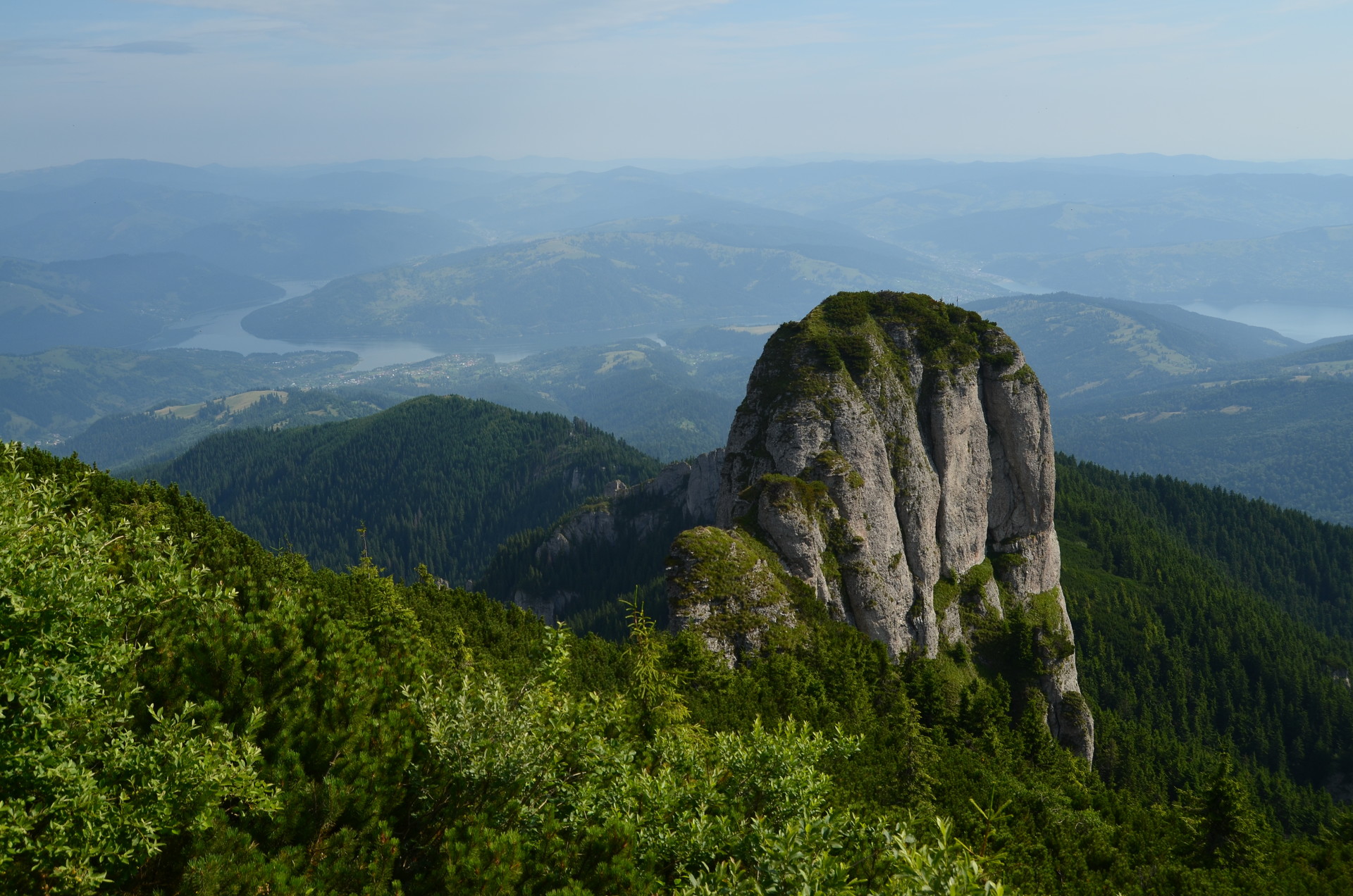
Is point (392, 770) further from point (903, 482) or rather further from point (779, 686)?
point (903, 482)

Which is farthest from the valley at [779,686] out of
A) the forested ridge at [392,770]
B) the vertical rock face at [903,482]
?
the vertical rock face at [903,482]

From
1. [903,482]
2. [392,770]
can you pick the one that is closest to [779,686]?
[903,482]

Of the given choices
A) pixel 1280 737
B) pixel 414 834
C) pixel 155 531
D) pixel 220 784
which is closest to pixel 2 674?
pixel 220 784

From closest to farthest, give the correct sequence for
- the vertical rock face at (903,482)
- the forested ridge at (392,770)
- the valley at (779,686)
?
the forested ridge at (392,770)
the valley at (779,686)
the vertical rock face at (903,482)

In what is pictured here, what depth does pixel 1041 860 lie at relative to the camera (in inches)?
1489

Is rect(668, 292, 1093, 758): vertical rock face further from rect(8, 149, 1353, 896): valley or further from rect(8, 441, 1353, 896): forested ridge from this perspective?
rect(8, 441, 1353, 896): forested ridge

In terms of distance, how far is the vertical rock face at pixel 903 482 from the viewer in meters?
60.7

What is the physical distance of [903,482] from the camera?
70.7m

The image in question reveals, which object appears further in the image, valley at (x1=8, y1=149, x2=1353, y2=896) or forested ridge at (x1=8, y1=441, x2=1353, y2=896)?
valley at (x1=8, y1=149, x2=1353, y2=896)

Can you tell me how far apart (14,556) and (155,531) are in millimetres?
5421

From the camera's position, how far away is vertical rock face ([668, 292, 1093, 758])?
60719 millimetres

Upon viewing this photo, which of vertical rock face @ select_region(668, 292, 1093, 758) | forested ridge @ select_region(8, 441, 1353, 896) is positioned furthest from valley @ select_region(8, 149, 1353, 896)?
vertical rock face @ select_region(668, 292, 1093, 758)

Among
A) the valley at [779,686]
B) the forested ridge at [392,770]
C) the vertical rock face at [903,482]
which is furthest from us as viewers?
the vertical rock face at [903,482]

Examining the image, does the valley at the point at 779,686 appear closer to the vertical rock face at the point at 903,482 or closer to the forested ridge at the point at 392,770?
the forested ridge at the point at 392,770
